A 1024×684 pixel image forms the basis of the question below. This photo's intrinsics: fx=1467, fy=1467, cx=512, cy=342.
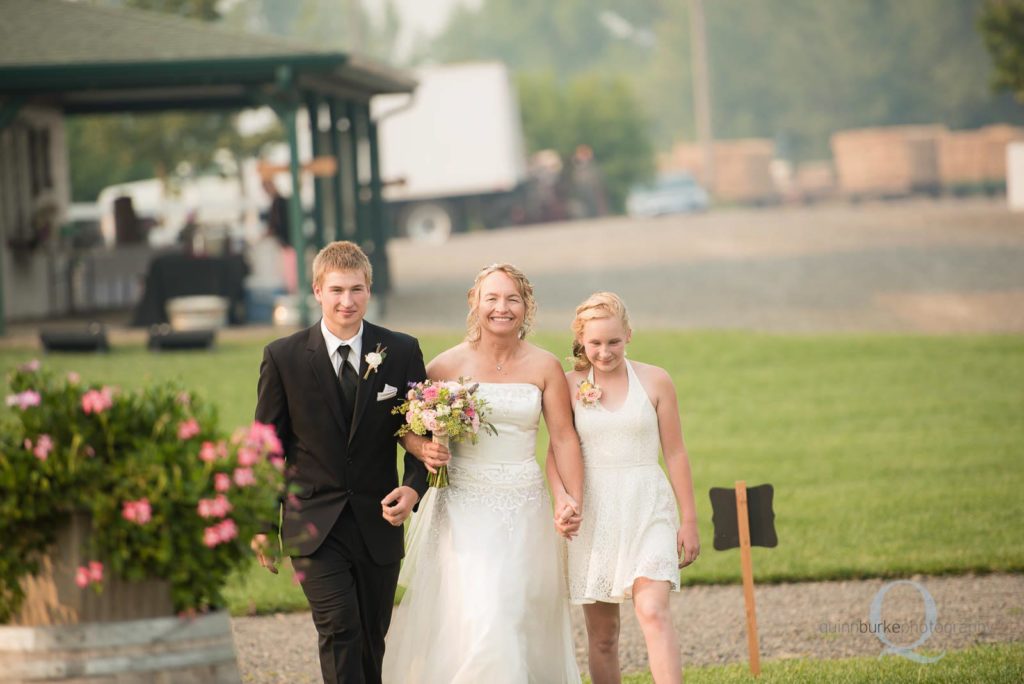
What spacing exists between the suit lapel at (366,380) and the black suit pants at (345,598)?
0.33 meters

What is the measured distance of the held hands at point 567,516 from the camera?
5.41 m

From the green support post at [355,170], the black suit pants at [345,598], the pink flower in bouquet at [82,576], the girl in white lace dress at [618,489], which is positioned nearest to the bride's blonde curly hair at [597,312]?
the girl in white lace dress at [618,489]

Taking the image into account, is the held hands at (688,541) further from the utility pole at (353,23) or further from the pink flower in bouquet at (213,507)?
the utility pole at (353,23)

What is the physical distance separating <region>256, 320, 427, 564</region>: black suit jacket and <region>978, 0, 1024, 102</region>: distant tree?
2514 centimetres

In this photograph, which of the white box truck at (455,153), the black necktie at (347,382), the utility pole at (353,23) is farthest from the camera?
the utility pole at (353,23)

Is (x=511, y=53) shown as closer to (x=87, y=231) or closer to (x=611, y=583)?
(x=87, y=231)

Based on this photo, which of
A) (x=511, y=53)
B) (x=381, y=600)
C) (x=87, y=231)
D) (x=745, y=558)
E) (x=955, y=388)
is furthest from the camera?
(x=511, y=53)

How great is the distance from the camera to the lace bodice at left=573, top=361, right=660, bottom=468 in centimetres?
554

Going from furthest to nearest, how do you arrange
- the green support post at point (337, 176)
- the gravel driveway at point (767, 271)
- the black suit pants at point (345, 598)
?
the green support post at point (337, 176) → the gravel driveway at point (767, 271) → the black suit pants at point (345, 598)

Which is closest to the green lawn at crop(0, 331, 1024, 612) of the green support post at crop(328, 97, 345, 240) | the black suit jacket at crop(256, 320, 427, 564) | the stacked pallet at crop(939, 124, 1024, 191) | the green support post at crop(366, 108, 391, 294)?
the black suit jacket at crop(256, 320, 427, 564)

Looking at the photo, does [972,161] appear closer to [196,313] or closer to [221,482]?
[196,313]

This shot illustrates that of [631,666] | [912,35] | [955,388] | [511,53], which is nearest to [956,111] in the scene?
[912,35]

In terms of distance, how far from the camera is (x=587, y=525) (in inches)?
220

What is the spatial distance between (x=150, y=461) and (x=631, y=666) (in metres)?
3.67
